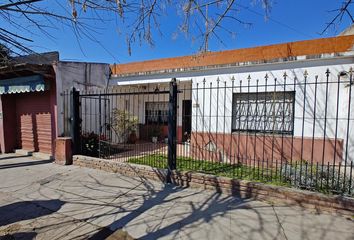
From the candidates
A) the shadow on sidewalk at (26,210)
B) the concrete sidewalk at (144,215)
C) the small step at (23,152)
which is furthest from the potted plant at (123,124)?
the shadow on sidewalk at (26,210)

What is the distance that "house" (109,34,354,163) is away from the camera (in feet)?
19.7

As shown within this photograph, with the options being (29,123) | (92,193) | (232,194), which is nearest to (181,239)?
(232,194)

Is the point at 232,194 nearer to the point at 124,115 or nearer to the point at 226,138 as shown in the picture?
the point at 226,138

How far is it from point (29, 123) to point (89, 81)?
297 cm

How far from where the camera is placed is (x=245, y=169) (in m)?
6.02

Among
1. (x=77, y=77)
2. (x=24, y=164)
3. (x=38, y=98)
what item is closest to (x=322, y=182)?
(x=77, y=77)

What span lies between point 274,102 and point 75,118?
6.34 metres

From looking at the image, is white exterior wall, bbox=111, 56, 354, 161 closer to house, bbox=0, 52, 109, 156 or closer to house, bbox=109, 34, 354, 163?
house, bbox=109, 34, 354, 163

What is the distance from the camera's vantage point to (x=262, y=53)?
287 inches

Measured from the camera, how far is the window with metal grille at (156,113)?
1219 centimetres

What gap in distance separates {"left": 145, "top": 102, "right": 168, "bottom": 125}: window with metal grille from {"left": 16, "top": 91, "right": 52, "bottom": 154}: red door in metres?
5.09

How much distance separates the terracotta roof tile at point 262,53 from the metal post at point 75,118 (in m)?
3.17

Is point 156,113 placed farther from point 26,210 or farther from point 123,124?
point 26,210

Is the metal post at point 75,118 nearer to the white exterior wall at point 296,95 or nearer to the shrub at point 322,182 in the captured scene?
the white exterior wall at point 296,95
